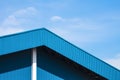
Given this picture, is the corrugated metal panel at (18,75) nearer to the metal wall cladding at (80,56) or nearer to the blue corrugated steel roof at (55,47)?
the blue corrugated steel roof at (55,47)

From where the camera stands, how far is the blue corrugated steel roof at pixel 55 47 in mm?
16438

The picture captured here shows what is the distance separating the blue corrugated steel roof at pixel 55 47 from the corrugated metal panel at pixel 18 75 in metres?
1.31

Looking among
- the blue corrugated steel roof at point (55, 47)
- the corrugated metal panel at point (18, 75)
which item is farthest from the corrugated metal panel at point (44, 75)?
the blue corrugated steel roof at point (55, 47)

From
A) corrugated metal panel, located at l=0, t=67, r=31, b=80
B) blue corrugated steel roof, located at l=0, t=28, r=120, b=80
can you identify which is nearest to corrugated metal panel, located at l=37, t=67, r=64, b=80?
corrugated metal panel, located at l=0, t=67, r=31, b=80

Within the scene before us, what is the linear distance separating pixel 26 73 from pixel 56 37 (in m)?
2.03

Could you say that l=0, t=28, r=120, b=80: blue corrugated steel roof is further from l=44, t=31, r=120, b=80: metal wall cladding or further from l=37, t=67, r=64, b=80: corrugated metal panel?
l=37, t=67, r=64, b=80: corrugated metal panel

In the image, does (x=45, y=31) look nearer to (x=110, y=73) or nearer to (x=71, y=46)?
(x=71, y=46)

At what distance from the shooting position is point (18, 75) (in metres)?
17.4

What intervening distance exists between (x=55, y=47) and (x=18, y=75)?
1982 mm

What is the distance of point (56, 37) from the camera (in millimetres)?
17297

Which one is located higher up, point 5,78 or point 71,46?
point 71,46

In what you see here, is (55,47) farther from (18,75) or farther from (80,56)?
(18,75)

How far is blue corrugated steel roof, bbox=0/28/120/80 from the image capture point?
16438 mm

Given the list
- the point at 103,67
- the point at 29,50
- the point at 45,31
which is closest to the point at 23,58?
the point at 29,50
